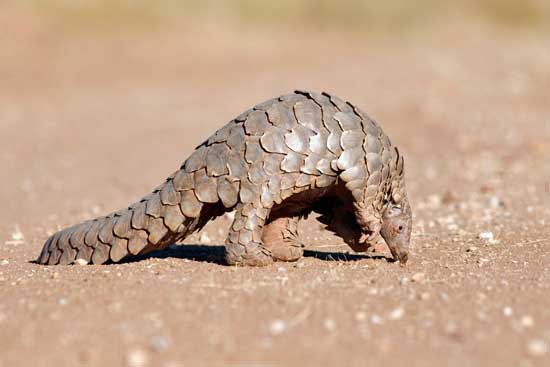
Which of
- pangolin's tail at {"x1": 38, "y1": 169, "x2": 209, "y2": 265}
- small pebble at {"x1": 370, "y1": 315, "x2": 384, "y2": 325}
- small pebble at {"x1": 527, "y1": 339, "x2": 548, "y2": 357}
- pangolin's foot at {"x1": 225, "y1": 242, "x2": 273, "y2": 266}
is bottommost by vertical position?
small pebble at {"x1": 527, "y1": 339, "x2": 548, "y2": 357}

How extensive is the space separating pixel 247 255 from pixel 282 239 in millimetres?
484

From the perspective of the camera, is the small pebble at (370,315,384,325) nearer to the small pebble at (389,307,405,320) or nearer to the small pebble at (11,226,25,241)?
the small pebble at (389,307,405,320)

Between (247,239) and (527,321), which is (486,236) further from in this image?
(527,321)

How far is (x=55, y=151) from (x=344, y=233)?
10218mm

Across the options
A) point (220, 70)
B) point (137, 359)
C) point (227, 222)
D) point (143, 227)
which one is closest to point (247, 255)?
point (143, 227)

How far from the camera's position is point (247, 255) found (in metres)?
6.06

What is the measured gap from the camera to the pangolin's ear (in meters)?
6.43

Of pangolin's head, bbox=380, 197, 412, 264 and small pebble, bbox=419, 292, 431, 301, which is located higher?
pangolin's head, bbox=380, 197, 412, 264

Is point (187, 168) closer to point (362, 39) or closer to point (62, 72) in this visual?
point (62, 72)

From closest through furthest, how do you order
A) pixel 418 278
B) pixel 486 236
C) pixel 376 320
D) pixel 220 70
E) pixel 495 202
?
1. pixel 376 320
2. pixel 418 278
3. pixel 486 236
4. pixel 495 202
5. pixel 220 70

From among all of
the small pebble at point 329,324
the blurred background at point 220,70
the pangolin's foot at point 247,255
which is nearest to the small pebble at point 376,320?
the small pebble at point 329,324

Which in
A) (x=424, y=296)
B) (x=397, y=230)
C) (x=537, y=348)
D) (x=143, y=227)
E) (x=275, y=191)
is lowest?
(x=537, y=348)

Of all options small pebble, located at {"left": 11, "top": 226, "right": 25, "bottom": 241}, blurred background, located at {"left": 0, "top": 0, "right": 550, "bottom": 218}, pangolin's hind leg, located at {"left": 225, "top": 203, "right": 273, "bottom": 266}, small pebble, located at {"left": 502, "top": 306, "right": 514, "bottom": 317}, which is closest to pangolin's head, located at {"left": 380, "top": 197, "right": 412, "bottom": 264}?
pangolin's hind leg, located at {"left": 225, "top": 203, "right": 273, "bottom": 266}

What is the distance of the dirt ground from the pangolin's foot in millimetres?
108
